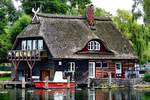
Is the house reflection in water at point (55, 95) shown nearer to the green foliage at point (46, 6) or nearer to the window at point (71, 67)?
the window at point (71, 67)

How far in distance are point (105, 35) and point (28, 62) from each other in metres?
11.7

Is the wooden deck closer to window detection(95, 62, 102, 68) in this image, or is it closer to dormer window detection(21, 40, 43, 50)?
dormer window detection(21, 40, 43, 50)

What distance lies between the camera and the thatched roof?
60.9 meters

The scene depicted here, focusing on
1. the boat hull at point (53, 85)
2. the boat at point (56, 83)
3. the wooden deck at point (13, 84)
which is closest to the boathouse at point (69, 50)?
the wooden deck at point (13, 84)

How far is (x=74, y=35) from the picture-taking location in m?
63.2

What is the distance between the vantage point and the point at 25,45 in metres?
64.3

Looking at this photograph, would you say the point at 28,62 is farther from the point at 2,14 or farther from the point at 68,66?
the point at 2,14

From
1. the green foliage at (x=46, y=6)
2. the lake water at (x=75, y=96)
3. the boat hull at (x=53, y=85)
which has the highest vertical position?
the green foliage at (x=46, y=6)

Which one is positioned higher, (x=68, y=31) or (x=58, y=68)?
(x=68, y=31)

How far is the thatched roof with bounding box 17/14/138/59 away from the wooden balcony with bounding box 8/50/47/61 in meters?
1.51

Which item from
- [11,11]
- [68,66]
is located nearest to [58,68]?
[68,66]

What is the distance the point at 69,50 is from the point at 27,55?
5.18 metres

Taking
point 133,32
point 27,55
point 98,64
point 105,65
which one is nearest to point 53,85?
point 27,55

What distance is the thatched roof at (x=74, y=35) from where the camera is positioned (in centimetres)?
6094
